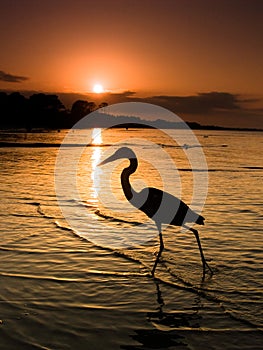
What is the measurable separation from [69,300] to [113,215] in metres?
7.51

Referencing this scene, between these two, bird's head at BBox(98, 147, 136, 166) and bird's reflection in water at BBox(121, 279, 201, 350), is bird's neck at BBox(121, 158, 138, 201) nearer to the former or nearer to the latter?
bird's head at BBox(98, 147, 136, 166)

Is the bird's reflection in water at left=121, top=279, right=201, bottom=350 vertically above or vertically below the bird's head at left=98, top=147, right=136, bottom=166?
below

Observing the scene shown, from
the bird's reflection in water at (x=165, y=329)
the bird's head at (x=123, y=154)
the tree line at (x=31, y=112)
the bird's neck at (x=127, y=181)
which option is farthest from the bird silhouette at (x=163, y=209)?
the tree line at (x=31, y=112)

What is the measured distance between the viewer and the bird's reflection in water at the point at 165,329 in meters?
5.67

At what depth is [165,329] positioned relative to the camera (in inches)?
240

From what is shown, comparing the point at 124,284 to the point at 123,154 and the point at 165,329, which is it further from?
the point at 123,154

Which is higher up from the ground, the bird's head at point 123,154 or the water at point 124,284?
the bird's head at point 123,154

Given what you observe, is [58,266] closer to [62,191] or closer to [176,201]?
[176,201]

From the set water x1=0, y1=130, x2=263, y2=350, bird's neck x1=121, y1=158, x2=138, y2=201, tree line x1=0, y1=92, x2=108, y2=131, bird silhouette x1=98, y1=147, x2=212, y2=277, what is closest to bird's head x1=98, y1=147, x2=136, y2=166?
bird's neck x1=121, y1=158, x2=138, y2=201

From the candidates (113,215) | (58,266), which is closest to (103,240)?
(58,266)

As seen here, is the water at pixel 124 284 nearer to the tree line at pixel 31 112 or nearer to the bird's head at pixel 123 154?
the bird's head at pixel 123 154

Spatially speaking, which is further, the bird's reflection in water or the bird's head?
the bird's head

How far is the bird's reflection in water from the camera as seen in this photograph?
5.67m

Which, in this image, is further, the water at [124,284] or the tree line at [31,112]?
the tree line at [31,112]
